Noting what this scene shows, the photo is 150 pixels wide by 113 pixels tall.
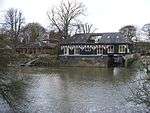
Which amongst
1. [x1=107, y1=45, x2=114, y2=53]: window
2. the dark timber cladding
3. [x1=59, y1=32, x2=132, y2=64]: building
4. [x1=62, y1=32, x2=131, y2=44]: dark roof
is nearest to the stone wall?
[x1=59, y1=32, x2=132, y2=64]: building

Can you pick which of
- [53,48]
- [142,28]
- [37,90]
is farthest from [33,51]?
[37,90]

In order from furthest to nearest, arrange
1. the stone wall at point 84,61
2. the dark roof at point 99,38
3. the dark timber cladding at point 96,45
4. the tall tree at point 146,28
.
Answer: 1. the tall tree at point 146,28
2. the dark roof at point 99,38
3. the dark timber cladding at point 96,45
4. the stone wall at point 84,61

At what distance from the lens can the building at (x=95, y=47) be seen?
55341mm

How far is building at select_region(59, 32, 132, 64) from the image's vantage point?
5534 centimetres

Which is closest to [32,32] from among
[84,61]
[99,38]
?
[99,38]

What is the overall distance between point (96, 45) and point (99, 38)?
147 cm

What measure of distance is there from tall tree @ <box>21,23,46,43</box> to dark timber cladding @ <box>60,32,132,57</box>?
11063mm

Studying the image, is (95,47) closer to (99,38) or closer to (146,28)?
(99,38)

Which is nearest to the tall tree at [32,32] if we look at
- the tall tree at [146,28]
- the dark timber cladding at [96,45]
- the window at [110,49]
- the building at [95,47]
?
the dark timber cladding at [96,45]

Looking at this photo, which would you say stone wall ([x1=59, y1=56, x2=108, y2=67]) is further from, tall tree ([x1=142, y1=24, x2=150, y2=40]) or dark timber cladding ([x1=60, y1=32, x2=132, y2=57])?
tall tree ([x1=142, y1=24, x2=150, y2=40])

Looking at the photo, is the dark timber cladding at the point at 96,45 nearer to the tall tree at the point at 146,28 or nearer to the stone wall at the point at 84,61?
the stone wall at the point at 84,61

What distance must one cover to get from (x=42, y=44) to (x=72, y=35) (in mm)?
7074

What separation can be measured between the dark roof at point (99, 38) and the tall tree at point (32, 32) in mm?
11074

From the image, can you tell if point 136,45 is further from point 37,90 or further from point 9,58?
point 9,58
